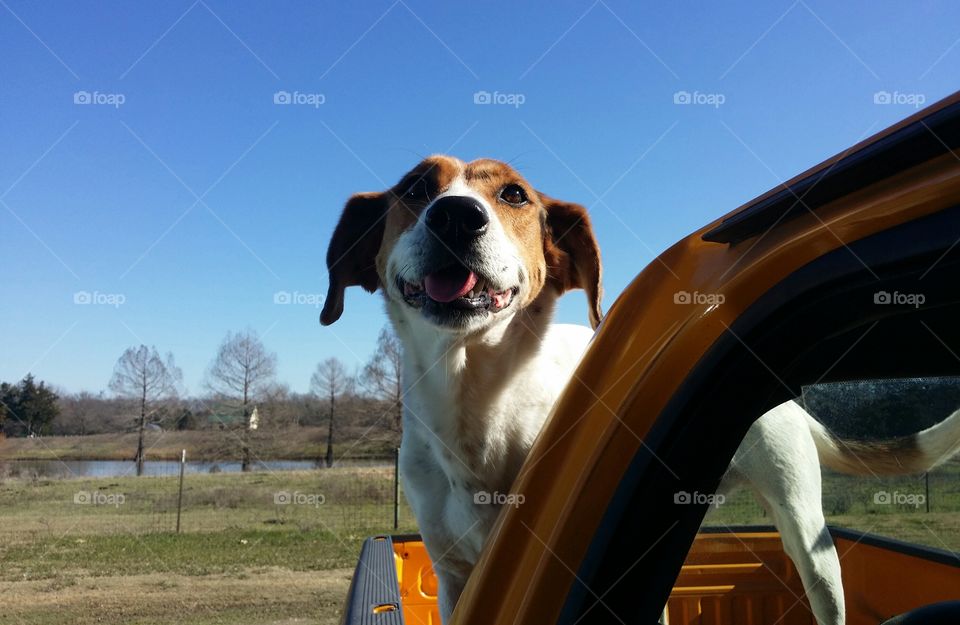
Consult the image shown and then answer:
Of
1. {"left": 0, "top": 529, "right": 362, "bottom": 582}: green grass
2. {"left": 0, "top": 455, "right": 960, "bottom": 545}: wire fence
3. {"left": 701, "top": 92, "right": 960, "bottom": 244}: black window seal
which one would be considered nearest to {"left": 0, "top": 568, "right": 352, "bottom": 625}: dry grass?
{"left": 0, "top": 529, "right": 362, "bottom": 582}: green grass

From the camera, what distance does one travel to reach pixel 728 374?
0.79 metres

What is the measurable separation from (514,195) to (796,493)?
1823 millimetres

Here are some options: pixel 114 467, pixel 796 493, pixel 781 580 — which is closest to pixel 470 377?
pixel 781 580

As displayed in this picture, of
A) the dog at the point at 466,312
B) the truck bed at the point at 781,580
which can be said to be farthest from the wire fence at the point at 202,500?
the truck bed at the point at 781,580

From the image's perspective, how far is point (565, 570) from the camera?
90 cm

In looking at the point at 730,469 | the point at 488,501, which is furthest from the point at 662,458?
the point at 488,501

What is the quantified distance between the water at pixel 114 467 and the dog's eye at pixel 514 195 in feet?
51.4

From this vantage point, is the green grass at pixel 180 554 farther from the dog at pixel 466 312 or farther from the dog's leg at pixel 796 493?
the dog's leg at pixel 796 493

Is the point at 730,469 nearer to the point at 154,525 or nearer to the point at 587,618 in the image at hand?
the point at 587,618

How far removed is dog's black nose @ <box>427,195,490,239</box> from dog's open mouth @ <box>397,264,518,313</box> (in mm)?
135

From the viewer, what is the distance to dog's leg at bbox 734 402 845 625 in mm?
897

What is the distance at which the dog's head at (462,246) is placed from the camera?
7.86 feet

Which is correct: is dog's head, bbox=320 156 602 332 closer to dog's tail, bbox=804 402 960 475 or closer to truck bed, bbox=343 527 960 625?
truck bed, bbox=343 527 960 625

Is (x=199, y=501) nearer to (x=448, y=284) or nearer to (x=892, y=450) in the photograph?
(x=448, y=284)
